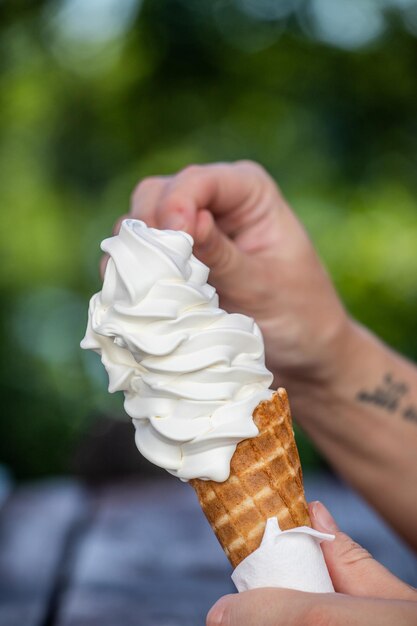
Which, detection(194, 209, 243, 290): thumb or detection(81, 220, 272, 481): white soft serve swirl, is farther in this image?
detection(194, 209, 243, 290): thumb

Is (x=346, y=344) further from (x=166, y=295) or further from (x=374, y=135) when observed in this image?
(x=374, y=135)

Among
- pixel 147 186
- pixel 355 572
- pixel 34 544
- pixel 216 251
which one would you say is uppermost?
pixel 147 186

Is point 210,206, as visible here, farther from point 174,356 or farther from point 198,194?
point 174,356

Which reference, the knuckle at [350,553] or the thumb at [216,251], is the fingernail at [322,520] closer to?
the knuckle at [350,553]

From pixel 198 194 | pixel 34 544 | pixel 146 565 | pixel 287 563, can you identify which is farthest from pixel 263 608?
pixel 34 544

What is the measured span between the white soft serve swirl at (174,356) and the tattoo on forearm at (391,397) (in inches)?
36.3

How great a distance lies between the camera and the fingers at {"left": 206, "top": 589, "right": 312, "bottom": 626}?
1105 mm

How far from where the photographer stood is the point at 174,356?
4.17 ft

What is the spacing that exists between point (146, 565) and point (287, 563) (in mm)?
1009

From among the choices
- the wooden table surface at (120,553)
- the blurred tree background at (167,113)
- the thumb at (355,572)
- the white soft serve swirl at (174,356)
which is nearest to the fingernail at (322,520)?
the thumb at (355,572)

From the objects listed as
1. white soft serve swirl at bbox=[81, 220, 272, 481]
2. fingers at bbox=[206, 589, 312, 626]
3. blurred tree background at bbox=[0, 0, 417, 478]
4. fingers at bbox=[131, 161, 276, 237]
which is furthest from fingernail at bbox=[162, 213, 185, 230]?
blurred tree background at bbox=[0, 0, 417, 478]

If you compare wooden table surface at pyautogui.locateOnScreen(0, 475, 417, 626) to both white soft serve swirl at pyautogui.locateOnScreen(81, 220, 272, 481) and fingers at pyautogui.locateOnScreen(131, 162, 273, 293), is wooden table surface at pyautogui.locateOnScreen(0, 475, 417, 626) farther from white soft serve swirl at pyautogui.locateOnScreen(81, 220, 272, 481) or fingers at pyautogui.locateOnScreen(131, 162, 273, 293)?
fingers at pyautogui.locateOnScreen(131, 162, 273, 293)

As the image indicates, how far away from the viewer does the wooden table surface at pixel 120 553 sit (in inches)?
70.1

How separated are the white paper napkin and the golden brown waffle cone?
0.03m
